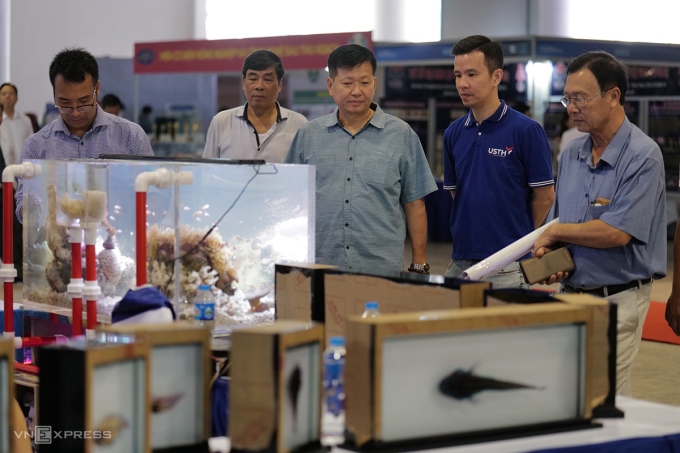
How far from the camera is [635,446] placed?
1.54 metres

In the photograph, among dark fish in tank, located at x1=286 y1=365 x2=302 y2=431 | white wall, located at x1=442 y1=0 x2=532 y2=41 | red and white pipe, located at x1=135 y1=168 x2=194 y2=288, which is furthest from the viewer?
white wall, located at x1=442 y1=0 x2=532 y2=41

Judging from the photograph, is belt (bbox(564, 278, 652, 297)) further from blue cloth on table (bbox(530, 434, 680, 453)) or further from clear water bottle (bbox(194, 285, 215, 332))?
clear water bottle (bbox(194, 285, 215, 332))

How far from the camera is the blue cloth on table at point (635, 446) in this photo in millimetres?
1490

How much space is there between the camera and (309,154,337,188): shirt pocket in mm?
2977

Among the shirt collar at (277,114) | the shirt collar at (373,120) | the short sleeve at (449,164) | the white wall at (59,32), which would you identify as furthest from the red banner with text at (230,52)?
the shirt collar at (373,120)

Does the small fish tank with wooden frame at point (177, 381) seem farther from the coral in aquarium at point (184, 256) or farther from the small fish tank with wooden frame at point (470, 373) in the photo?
the coral in aquarium at point (184, 256)

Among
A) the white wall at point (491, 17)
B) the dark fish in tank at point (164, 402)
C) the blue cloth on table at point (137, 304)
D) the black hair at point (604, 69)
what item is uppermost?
the white wall at point (491, 17)

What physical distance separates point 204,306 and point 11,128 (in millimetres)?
6978

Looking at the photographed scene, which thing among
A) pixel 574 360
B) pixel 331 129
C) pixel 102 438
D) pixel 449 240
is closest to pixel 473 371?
pixel 574 360

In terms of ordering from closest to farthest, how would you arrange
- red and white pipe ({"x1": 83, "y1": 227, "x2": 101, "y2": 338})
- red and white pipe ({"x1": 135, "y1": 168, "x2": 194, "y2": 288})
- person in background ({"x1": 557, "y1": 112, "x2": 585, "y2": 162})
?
red and white pipe ({"x1": 135, "y1": 168, "x2": 194, "y2": 288}) → red and white pipe ({"x1": 83, "y1": 227, "x2": 101, "y2": 338}) → person in background ({"x1": 557, "y1": 112, "x2": 585, "y2": 162})

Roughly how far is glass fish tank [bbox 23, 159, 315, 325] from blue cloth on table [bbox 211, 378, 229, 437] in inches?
25.9

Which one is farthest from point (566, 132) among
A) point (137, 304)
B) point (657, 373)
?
point (137, 304)

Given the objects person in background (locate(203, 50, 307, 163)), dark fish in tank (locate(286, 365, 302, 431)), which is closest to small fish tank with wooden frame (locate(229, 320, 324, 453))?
dark fish in tank (locate(286, 365, 302, 431))

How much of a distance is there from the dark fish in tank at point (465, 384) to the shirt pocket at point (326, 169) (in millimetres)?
1596
